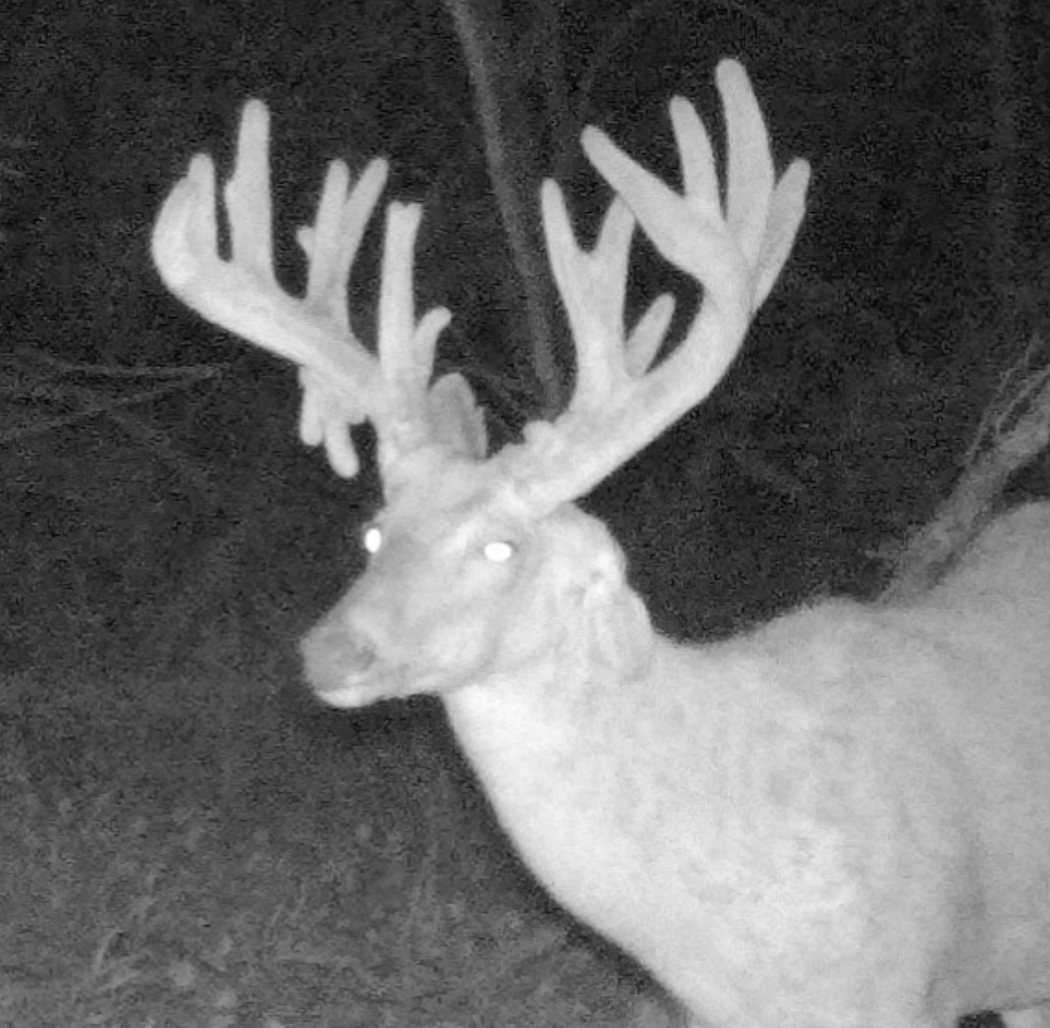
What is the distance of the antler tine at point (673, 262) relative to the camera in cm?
329

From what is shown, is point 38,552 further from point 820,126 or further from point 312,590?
point 820,126

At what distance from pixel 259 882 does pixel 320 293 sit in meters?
3.53

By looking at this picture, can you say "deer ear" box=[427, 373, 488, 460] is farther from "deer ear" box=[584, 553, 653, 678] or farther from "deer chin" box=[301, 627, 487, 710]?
"deer chin" box=[301, 627, 487, 710]

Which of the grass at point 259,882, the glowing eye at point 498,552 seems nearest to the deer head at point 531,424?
the glowing eye at point 498,552

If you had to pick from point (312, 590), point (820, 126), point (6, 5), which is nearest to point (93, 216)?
point (6, 5)

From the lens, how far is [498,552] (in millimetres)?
3420

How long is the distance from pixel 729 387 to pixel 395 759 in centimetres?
→ 193

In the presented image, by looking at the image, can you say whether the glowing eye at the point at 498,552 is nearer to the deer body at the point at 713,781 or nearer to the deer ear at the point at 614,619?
the deer body at the point at 713,781

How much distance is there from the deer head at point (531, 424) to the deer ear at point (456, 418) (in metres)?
0.03

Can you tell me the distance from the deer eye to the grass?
251 cm

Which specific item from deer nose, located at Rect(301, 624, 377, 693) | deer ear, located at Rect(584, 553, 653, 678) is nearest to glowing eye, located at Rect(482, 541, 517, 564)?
deer ear, located at Rect(584, 553, 653, 678)

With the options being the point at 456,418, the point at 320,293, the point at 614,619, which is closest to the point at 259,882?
the point at 456,418

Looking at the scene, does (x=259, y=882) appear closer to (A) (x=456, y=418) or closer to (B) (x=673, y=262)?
(A) (x=456, y=418)

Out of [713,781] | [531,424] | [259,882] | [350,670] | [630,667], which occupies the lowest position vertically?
[259,882]
